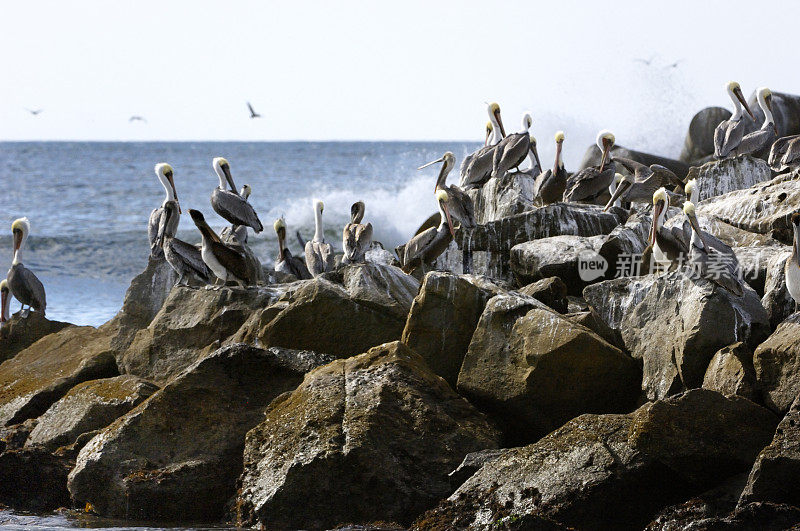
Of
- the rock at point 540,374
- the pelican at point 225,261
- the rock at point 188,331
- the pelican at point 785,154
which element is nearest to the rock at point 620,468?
the rock at point 540,374

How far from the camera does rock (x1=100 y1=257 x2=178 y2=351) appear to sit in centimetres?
895

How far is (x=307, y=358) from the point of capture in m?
6.89

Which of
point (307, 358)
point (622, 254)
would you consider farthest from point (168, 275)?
point (622, 254)

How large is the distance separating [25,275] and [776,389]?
27.2 feet

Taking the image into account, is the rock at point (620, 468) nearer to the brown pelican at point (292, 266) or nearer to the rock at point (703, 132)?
the brown pelican at point (292, 266)

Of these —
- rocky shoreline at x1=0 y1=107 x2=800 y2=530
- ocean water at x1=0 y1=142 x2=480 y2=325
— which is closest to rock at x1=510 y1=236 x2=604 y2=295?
rocky shoreline at x1=0 y1=107 x2=800 y2=530

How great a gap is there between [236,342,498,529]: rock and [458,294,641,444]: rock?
0.93ft

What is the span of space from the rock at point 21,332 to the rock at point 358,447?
4675 millimetres

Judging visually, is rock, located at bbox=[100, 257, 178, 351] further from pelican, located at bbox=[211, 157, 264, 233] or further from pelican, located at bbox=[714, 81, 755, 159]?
pelican, located at bbox=[714, 81, 755, 159]

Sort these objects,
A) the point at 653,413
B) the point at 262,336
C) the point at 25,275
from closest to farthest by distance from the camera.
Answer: the point at 653,413
the point at 262,336
the point at 25,275

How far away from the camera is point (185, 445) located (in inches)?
246

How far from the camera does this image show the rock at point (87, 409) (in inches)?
281

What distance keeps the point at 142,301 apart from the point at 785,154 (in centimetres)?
723

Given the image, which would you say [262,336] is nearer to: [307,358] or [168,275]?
[307,358]
